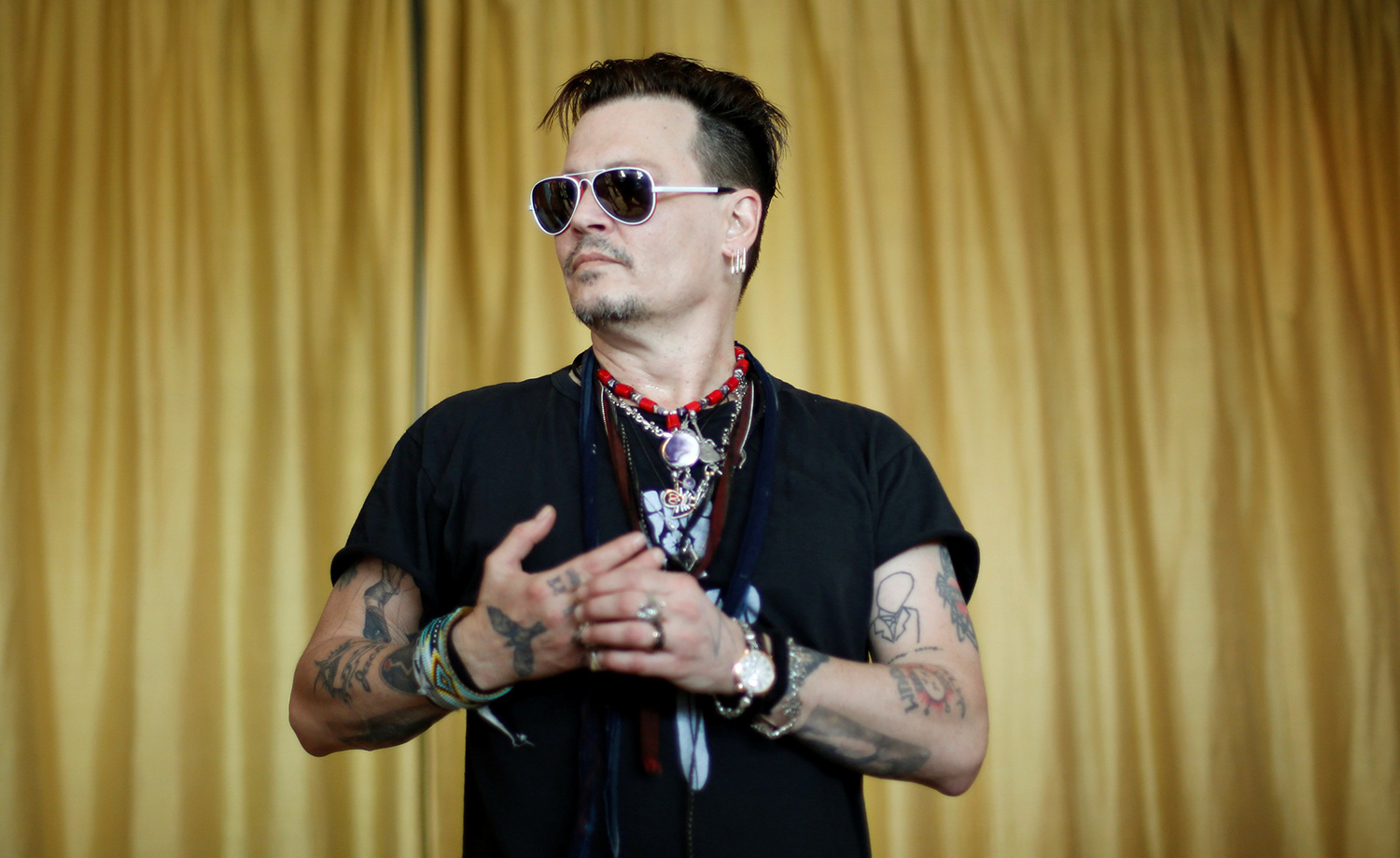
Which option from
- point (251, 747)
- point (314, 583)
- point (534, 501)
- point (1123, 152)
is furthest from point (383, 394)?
point (1123, 152)

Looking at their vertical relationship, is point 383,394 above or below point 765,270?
below

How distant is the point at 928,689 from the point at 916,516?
242 millimetres

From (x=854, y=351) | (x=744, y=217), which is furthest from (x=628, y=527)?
(x=854, y=351)

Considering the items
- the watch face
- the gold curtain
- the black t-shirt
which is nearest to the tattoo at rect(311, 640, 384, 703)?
the black t-shirt

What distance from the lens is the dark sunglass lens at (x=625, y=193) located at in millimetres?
1368

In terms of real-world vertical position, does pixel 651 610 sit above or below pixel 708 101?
below

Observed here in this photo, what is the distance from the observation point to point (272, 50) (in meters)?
2.56

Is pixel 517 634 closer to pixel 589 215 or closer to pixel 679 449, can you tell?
pixel 679 449

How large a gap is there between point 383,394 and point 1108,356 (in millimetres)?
2048

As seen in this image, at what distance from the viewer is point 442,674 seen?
1.02 meters

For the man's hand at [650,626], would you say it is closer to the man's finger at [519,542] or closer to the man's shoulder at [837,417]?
the man's finger at [519,542]

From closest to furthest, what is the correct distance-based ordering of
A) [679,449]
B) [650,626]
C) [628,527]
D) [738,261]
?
1. [650,626]
2. [628,527]
3. [679,449]
4. [738,261]

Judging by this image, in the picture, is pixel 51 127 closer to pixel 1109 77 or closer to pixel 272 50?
pixel 272 50

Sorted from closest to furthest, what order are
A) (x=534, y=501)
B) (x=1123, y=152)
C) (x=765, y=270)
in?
1. (x=534, y=501)
2. (x=765, y=270)
3. (x=1123, y=152)
